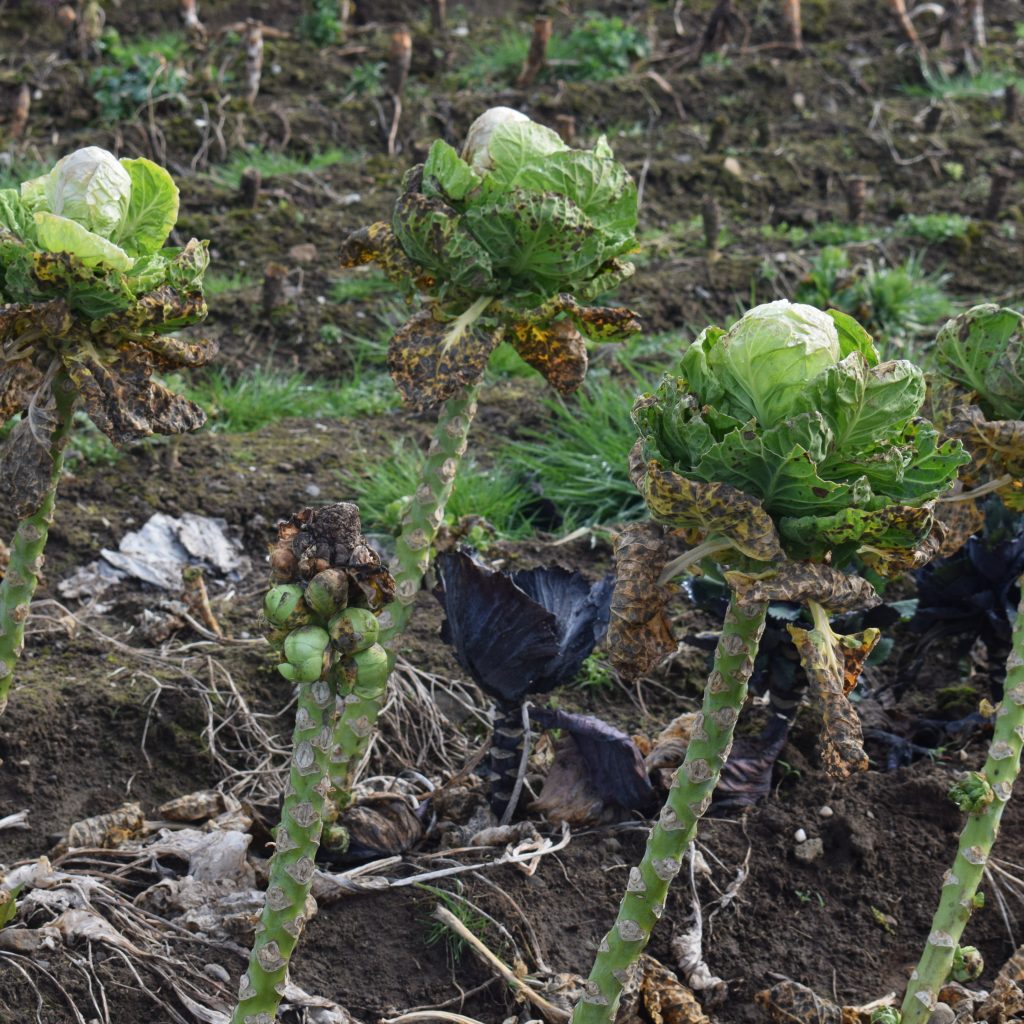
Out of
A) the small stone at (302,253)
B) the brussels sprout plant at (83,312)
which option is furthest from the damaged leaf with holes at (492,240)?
the small stone at (302,253)

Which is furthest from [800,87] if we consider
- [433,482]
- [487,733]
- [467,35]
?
[433,482]

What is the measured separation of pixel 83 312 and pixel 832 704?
133cm

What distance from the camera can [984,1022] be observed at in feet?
8.07

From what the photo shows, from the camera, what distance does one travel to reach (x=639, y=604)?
1931 mm

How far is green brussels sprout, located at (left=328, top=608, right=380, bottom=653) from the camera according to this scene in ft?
5.79

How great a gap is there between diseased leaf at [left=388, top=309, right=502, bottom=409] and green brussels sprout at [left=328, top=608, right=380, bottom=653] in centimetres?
67

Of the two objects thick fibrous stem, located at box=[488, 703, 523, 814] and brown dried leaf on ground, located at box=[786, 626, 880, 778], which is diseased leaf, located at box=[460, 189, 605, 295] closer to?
brown dried leaf on ground, located at box=[786, 626, 880, 778]

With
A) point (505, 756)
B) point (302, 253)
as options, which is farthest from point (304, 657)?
point (302, 253)

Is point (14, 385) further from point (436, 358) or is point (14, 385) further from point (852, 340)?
point (852, 340)

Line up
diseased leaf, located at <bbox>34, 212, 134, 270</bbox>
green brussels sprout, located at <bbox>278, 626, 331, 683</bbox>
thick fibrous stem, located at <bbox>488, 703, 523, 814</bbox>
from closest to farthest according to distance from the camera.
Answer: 1. green brussels sprout, located at <bbox>278, 626, 331, 683</bbox>
2. diseased leaf, located at <bbox>34, 212, 134, 270</bbox>
3. thick fibrous stem, located at <bbox>488, 703, 523, 814</bbox>

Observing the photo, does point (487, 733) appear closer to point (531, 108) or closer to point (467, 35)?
point (531, 108)

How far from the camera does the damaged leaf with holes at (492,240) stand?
91.7 inches

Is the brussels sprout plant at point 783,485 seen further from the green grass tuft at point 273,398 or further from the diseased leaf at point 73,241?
the green grass tuft at point 273,398

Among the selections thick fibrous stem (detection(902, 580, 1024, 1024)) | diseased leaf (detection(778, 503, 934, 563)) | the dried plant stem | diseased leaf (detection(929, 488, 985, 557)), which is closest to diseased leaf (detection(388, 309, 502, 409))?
diseased leaf (detection(778, 503, 934, 563))
